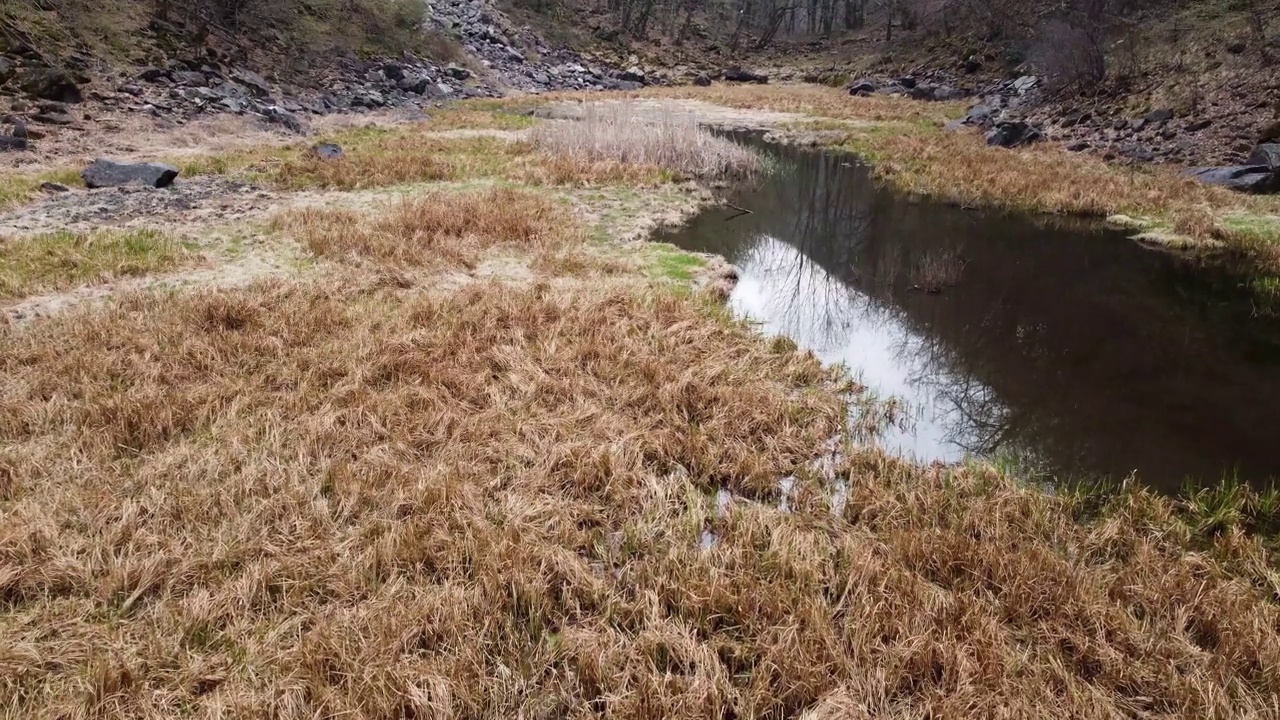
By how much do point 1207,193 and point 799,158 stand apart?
36.3ft

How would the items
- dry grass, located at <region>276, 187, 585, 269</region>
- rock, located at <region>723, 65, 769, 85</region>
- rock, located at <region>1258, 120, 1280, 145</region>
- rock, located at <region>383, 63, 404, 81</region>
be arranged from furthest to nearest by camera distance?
rock, located at <region>723, 65, 769, 85</region> < rock, located at <region>383, 63, 404, 81</region> < rock, located at <region>1258, 120, 1280, 145</region> < dry grass, located at <region>276, 187, 585, 269</region>

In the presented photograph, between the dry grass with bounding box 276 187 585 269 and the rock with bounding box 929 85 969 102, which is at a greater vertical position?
the rock with bounding box 929 85 969 102

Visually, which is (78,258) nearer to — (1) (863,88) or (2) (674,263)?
(2) (674,263)

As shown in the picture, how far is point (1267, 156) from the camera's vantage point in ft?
46.1

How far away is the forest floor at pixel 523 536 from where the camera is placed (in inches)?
122

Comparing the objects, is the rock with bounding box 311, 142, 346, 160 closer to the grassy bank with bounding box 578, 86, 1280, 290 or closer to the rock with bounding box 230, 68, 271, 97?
the rock with bounding box 230, 68, 271, 97

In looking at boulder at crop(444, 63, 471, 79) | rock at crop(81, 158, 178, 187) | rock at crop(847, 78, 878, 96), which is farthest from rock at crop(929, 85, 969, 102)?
rock at crop(81, 158, 178, 187)

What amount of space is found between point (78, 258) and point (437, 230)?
4755 mm

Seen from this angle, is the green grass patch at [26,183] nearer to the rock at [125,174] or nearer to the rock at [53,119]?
the rock at [125,174]

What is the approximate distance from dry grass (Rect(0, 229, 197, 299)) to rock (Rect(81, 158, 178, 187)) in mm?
3863

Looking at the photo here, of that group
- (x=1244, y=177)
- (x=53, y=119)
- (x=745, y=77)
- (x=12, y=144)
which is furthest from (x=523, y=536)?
(x=745, y=77)

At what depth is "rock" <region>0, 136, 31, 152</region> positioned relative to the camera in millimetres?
14086

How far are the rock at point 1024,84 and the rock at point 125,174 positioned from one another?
102ft

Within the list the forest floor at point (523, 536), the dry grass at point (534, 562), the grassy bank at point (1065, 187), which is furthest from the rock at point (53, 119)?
the grassy bank at point (1065, 187)
